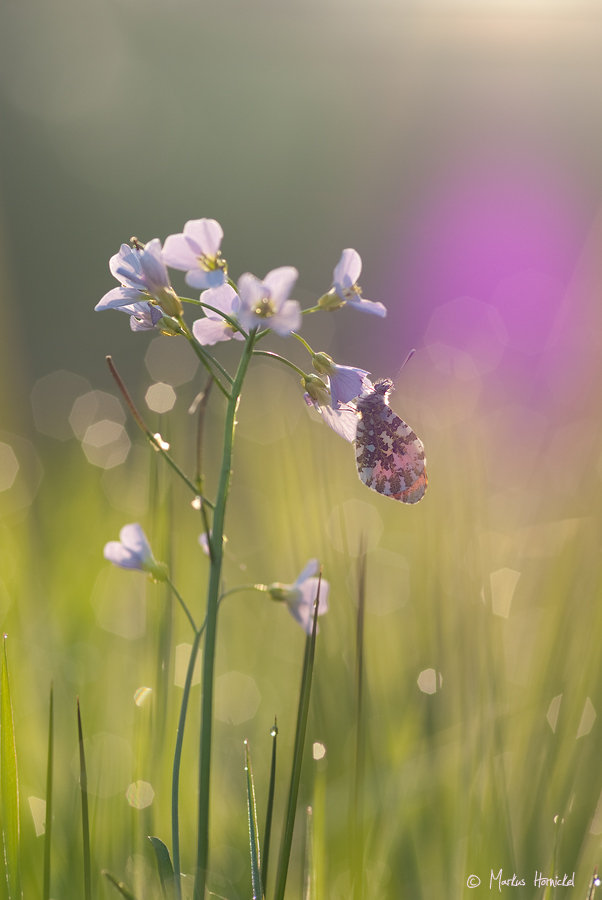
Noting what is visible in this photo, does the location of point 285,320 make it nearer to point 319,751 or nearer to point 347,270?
point 347,270

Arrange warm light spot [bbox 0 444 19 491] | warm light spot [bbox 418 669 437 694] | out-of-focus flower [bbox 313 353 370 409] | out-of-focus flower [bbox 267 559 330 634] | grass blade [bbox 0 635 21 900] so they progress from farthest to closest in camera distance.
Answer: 1. warm light spot [bbox 0 444 19 491]
2. warm light spot [bbox 418 669 437 694]
3. out-of-focus flower [bbox 267 559 330 634]
4. out-of-focus flower [bbox 313 353 370 409]
5. grass blade [bbox 0 635 21 900]

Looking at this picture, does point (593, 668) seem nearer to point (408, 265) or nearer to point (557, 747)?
point (557, 747)

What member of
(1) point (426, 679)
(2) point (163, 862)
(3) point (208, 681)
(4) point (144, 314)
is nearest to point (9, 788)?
(2) point (163, 862)

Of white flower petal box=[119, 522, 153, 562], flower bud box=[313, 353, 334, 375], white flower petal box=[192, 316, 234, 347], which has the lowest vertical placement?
white flower petal box=[119, 522, 153, 562]

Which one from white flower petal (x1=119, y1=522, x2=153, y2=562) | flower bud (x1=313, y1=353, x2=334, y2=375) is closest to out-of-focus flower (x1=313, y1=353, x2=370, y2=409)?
flower bud (x1=313, y1=353, x2=334, y2=375)

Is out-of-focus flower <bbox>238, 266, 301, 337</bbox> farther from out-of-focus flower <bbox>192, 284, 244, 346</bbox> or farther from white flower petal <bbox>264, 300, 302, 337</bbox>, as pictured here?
out-of-focus flower <bbox>192, 284, 244, 346</bbox>

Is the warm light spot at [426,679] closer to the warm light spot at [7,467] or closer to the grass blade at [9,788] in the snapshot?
the grass blade at [9,788]

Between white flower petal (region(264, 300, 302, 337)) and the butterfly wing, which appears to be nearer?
white flower petal (region(264, 300, 302, 337))
